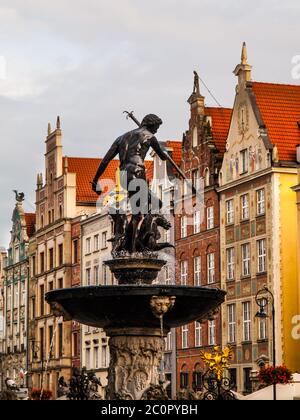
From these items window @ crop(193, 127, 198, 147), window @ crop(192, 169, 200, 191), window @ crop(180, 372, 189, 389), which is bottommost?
window @ crop(180, 372, 189, 389)

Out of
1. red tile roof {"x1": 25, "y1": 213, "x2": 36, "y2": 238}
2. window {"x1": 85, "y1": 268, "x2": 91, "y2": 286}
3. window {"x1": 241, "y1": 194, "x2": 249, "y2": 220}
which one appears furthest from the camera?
red tile roof {"x1": 25, "y1": 213, "x2": 36, "y2": 238}

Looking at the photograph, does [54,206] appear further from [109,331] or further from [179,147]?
[109,331]

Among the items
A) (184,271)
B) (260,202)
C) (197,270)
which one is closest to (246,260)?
(260,202)

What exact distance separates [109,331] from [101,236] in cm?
4981

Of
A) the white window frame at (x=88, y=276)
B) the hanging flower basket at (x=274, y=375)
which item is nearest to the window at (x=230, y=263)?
the white window frame at (x=88, y=276)

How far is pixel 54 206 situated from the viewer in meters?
79.6

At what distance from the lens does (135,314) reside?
2184 centimetres

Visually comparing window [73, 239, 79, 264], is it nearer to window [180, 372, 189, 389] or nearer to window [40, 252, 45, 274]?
window [40, 252, 45, 274]

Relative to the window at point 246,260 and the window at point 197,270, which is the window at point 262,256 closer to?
the window at point 246,260

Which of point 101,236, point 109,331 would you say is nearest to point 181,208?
point 101,236

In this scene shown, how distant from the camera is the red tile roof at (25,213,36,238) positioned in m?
89.1

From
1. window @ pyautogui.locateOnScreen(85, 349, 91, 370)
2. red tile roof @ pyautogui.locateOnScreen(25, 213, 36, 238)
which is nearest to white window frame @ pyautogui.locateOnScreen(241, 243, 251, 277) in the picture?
window @ pyautogui.locateOnScreen(85, 349, 91, 370)

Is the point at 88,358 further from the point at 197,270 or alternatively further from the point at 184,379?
the point at 197,270

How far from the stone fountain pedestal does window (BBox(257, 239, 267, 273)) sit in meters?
30.6
